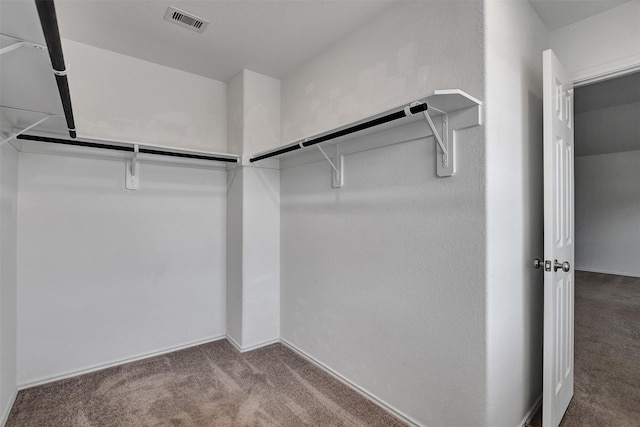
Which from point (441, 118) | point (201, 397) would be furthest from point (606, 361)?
point (201, 397)

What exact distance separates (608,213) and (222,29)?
25.8 ft

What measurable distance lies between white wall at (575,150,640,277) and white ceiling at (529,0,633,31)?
583 cm

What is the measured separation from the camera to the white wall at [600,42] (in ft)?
5.92

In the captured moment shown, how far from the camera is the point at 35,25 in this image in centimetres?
100

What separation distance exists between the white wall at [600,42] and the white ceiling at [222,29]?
123 centimetres

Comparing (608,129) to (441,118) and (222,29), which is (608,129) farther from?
(222,29)

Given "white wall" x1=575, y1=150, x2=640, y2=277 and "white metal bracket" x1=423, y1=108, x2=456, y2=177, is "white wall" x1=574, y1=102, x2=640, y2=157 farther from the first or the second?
"white metal bracket" x1=423, y1=108, x2=456, y2=177

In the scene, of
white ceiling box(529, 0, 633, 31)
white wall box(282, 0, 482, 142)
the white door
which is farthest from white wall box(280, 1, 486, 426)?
white ceiling box(529, 0, 633, 31)

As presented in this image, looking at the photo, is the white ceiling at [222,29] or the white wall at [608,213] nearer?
the white ceiling at [222,29]

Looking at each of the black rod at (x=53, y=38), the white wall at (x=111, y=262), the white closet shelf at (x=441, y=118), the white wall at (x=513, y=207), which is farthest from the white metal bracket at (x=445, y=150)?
the white wall at (x=111, y=262)

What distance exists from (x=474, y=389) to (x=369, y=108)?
5.87 feet

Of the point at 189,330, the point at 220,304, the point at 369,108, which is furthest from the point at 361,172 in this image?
the point at 189,330

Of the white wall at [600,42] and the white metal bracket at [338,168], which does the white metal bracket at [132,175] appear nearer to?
the white metal bracket at [338,168]

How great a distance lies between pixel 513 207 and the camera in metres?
1.74
